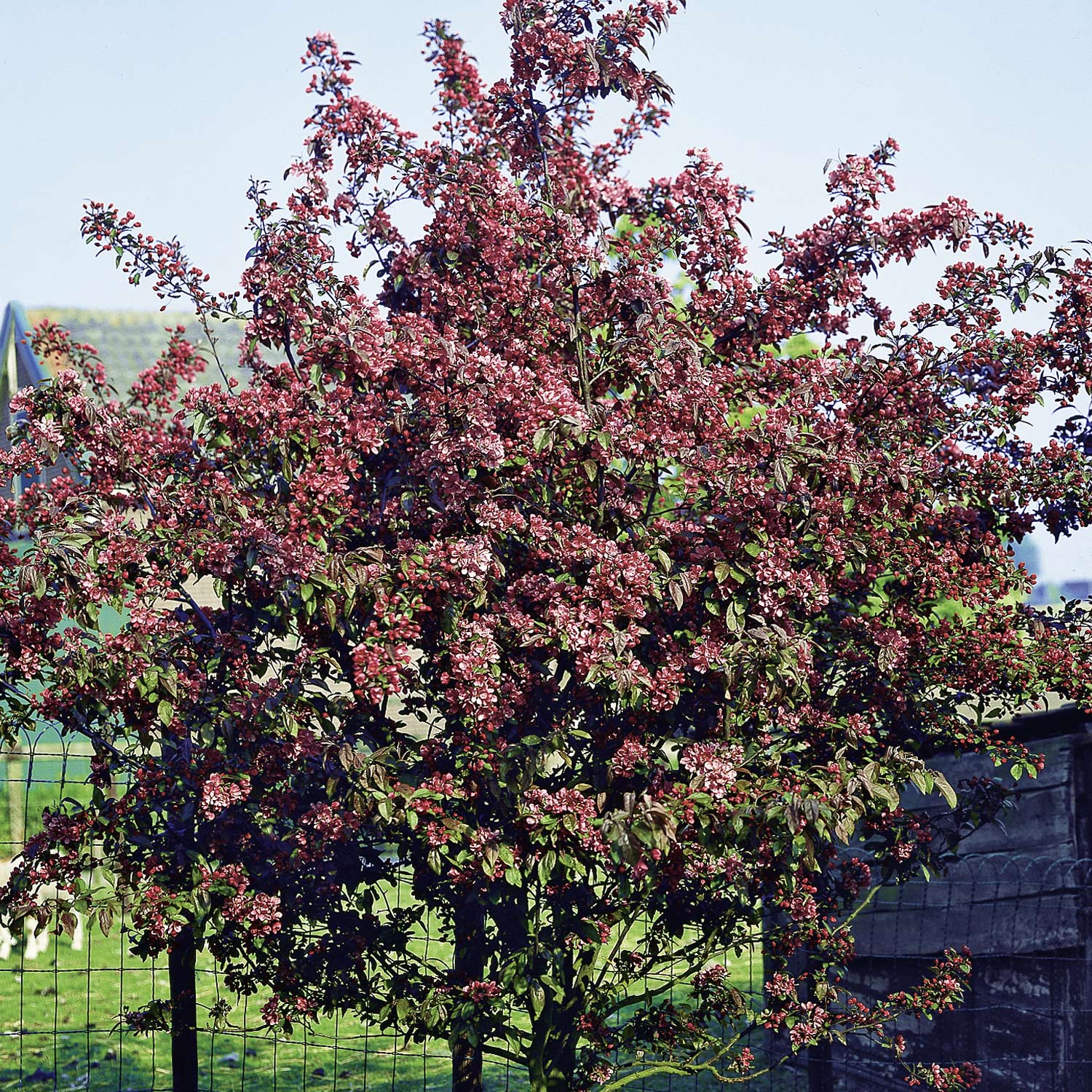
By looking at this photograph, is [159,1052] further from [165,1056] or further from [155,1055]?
[155,1055]

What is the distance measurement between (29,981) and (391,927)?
726 cm

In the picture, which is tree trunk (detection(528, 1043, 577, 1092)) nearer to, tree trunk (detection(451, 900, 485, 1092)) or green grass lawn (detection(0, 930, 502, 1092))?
tree trunk (detection(451, 900, 485, 1092))

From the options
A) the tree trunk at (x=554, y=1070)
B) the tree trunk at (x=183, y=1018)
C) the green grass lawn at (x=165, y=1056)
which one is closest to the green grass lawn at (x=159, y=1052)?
the green grass lawn at (x=165, y=1056)

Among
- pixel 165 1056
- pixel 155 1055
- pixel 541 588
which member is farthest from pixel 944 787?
pixel 165 1056

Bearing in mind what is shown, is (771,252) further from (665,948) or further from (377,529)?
(665,948)

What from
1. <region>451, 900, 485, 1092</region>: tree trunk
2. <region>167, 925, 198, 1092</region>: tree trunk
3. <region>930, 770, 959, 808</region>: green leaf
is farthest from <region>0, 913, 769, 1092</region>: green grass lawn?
<region>930, 770, 959, 808</region>: green leaf

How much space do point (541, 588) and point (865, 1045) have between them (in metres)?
5.05

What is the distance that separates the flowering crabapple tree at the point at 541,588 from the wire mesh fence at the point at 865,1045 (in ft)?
1.99

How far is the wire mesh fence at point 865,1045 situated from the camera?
24.0 feet

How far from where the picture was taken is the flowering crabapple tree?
16.8 ft

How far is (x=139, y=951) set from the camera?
18.1 feet

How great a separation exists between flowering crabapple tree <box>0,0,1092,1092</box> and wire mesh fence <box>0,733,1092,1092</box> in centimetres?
61

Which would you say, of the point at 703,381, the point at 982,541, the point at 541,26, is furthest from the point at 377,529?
the point at 982,541

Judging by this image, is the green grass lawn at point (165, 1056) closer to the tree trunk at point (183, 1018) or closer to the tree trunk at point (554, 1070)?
the tree trunk at point (183, 1018)
